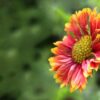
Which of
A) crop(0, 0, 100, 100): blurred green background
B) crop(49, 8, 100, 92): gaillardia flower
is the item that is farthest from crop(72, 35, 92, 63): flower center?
crop(0, 0, 100, 100): blurred green background

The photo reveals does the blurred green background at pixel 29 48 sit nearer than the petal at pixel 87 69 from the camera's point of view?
No

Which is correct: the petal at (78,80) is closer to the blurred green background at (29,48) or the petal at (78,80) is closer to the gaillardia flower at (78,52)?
the gaillardia flower at (78,52)

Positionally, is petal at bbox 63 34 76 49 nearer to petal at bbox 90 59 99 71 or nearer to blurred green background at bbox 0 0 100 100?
petal at bbox 90 59 99 71

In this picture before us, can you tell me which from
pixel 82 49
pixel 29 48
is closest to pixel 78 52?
pixel 82 49

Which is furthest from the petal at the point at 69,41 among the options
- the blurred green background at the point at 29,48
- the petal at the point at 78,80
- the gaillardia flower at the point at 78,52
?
the blurred green background at the point at 29,48

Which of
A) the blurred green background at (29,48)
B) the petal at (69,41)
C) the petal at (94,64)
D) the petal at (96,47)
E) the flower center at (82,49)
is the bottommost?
the petal at (94,64)

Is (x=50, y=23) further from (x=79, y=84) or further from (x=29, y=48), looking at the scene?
(x=79, y=84)
